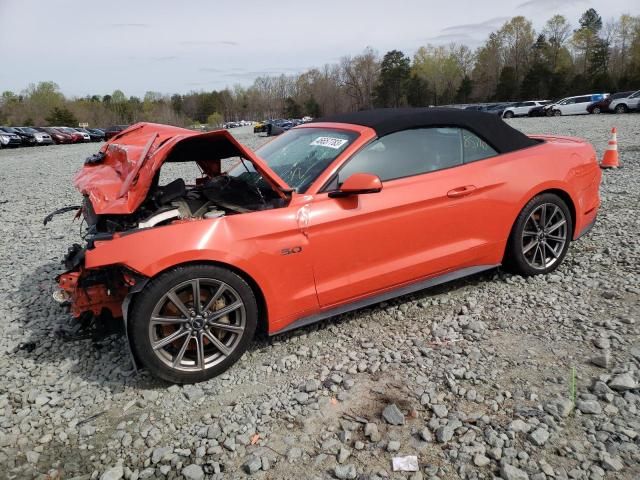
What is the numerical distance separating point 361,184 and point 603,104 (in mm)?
35413

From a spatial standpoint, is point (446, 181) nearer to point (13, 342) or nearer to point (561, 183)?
point (561, 183)

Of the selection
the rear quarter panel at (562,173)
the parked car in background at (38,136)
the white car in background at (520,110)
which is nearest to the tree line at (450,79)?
the white car in background at (520,110)

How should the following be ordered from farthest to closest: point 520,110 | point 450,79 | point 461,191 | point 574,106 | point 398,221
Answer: point 450,79
point 520,110
point 574,106
point 461,191
point 398,221

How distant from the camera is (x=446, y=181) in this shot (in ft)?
12.0

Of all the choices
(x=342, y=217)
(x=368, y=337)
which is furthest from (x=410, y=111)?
(x=368, y=337)

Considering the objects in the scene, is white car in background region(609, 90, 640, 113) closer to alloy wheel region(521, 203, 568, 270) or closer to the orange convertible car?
the orange convertible car

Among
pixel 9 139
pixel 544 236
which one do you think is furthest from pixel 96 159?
pixel 9 139

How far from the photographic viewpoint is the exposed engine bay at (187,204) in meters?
3.26

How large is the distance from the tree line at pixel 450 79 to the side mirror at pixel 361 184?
60.5 metres

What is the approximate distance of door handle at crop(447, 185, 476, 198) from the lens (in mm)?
3637

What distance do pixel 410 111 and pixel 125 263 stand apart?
252 centimetres

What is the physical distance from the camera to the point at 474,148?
3904 mm

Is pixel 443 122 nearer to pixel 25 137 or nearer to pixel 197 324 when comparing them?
pixel 197 324

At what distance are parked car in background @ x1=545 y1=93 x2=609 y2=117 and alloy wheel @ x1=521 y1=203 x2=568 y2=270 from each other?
34.4 m
